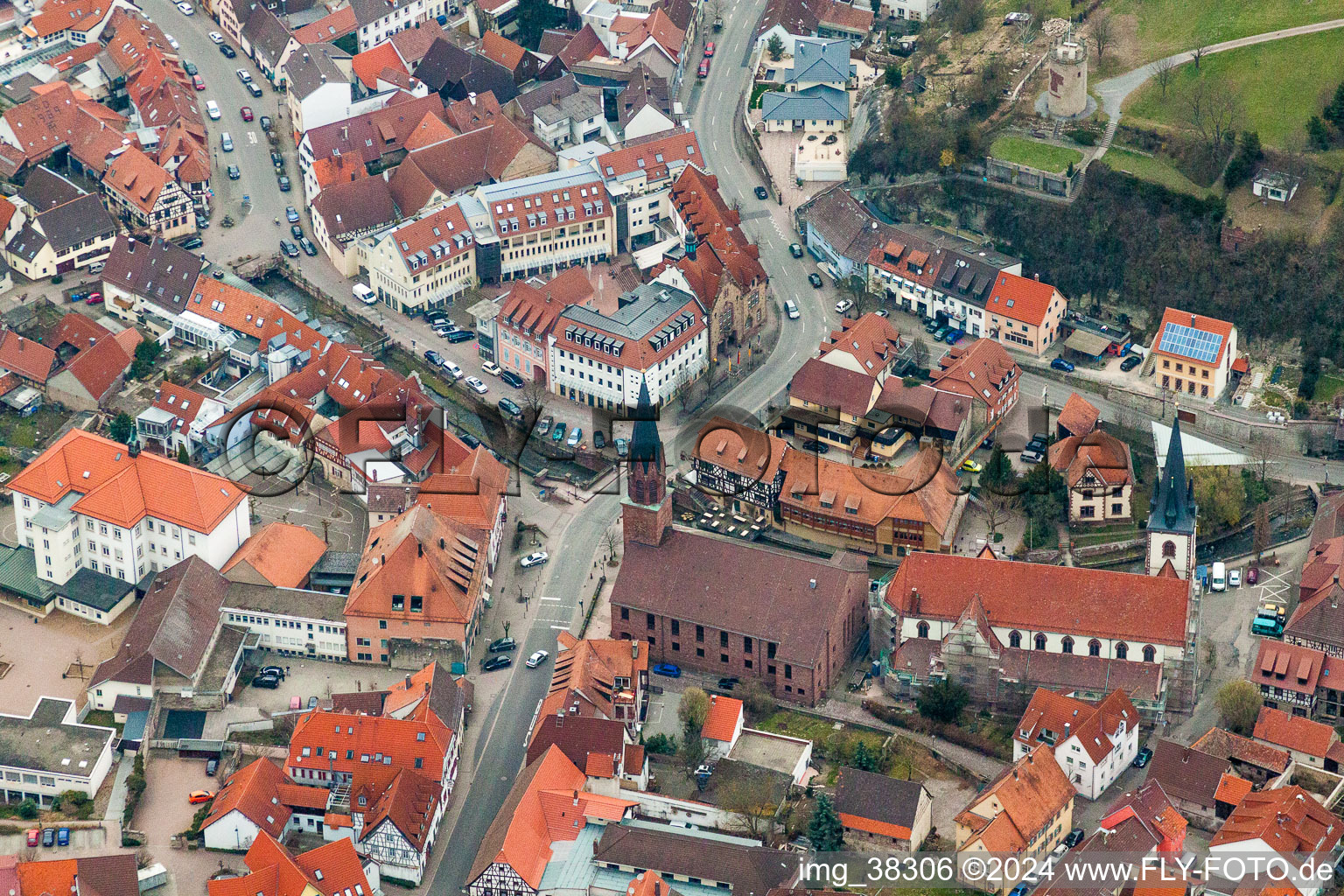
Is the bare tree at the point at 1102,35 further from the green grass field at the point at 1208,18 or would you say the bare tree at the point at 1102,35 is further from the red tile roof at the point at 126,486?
the red tile roof at the point at 126,486

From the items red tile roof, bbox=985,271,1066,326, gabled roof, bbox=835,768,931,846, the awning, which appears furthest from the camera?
red tile roof, bbox=985,271,1066,326

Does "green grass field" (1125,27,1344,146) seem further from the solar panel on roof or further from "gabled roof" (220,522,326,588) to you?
"gabled roof" (220,522,326,588)

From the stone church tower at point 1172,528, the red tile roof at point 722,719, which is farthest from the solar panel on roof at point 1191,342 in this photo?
the red tile roof at point 722,719

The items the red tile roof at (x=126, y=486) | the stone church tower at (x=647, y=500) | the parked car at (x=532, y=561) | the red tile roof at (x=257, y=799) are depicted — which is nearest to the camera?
the red tile roof at (x=257, y=799)

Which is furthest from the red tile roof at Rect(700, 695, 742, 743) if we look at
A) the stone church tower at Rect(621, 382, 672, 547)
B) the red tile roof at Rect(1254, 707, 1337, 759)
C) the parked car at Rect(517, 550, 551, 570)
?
the red tile roof at Rect(1254, 707, 1337, 759)

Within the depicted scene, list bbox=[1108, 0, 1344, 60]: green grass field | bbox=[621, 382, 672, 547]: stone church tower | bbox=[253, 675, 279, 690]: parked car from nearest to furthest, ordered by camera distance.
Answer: bbox=[621, 382, 672, 547]: stone church tower
bbox=[253, 675, 279, 690]: parked car
bbox=[1108, 0, 1344, 60]: green grass field

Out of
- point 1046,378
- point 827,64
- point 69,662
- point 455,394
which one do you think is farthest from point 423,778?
point 827,64
